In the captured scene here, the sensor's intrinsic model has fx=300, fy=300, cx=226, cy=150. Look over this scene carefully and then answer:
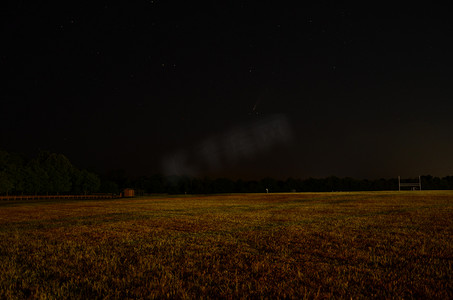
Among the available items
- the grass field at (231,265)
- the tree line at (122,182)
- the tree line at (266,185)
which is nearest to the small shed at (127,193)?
the tree line at (122,182)

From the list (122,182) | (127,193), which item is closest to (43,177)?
(127,193)

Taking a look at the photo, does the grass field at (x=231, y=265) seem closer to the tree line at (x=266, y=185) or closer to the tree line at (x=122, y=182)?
the tree line at (x=122, y=182)

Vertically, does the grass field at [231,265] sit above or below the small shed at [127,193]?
above

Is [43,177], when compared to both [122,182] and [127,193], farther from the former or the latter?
[122,182]

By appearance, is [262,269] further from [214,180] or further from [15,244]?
[214,180]

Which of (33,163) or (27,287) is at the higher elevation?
(33,163)

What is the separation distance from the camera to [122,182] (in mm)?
148375

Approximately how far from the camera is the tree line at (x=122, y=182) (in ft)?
250

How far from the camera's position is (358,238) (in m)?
10.0

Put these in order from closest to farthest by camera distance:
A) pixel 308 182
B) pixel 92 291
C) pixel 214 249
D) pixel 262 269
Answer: pixel 92 291 → pixel 262 269 → pixel 214 249 → pixel 308 182

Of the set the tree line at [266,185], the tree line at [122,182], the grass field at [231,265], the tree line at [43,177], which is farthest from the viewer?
the tree line at [266,185]

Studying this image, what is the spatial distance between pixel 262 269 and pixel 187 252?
2578 mm

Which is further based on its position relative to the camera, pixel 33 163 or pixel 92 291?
pixel 33 163

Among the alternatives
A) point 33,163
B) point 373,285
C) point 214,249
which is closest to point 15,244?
point 214,249
